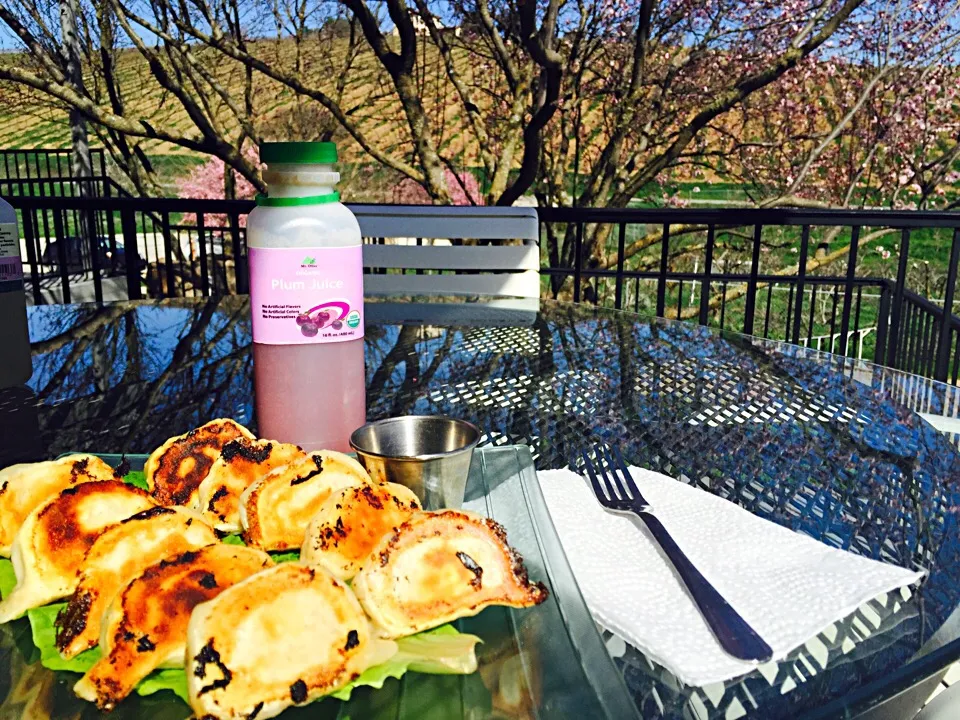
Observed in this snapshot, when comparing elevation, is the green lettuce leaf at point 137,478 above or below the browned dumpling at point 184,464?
below

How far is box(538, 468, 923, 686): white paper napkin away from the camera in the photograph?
18.5 inches

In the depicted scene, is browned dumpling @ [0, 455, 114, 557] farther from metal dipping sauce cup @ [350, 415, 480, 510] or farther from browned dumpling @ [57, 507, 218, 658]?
metal dipping sauce cup @ [350, 415, 480, 510]

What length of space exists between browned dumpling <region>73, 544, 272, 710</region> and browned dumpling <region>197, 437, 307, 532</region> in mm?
A: 124

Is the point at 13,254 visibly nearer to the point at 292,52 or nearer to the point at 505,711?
the point at 505,711

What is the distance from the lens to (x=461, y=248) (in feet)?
8.34

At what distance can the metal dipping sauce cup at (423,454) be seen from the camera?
0.66m

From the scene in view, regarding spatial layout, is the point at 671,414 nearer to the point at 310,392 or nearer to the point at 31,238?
the point at 310,392

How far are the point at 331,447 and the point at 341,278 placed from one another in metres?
0.19

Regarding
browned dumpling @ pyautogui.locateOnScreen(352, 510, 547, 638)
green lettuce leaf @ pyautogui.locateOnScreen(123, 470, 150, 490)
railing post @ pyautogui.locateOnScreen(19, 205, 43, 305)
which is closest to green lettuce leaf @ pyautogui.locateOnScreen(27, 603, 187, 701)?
browned dumpling @ pyautogui.locateOnScreen(352, 510, 547, 638)

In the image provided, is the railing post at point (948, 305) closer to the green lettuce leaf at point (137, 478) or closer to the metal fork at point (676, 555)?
the metal fork at point (676, 555)

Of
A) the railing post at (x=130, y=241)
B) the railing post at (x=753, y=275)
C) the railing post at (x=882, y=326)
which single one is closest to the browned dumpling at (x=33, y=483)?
the railing post at (x=753, y=275)

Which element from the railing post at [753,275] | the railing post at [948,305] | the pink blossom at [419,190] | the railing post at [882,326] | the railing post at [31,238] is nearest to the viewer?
the railing post at [948,305]

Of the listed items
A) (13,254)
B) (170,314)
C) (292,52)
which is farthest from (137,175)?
(13,254)

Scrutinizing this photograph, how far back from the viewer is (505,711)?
41 cm
